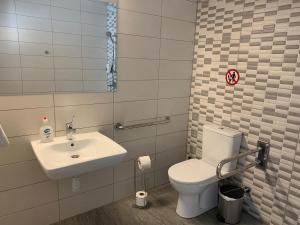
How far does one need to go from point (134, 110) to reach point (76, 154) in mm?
699

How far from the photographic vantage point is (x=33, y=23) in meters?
1.67

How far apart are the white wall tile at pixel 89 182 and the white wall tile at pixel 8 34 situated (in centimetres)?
118

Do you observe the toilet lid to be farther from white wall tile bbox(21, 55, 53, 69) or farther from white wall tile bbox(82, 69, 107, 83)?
white wall tile bbox(21, 55, 53, 69)

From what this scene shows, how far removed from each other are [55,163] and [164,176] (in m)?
1.49

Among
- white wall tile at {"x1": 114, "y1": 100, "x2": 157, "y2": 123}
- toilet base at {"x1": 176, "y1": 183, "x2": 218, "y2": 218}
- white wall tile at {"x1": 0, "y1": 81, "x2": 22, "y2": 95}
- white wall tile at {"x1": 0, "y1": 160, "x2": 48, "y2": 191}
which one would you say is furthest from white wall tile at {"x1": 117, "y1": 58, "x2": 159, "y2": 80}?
toilet base at {"x1": 176, "y1": 183, "x2": 218, "y2": 218}

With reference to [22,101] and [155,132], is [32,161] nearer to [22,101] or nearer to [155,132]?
[22,101]

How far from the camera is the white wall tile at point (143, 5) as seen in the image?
203 cm

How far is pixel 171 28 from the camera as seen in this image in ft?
7.76

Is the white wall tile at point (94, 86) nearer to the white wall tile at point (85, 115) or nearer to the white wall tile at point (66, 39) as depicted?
the white wall tile at point (85, 115)

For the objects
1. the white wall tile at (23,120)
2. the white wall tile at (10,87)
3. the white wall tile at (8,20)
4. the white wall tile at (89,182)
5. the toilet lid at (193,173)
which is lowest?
the white wall tile at (89,182)

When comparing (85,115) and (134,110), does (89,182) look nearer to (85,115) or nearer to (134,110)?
(85,115)

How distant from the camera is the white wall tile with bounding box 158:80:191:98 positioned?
96.4 inches

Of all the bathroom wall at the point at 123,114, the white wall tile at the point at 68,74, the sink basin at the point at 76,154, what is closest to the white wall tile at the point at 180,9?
the bathroom wall at the point at 123,114

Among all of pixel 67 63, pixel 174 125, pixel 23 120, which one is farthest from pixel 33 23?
pixel 174 125
